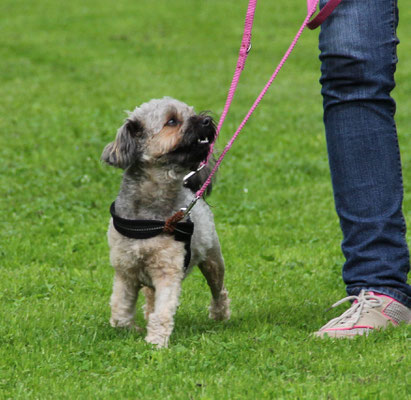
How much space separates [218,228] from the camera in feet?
26.6

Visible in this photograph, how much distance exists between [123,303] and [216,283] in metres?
0.84

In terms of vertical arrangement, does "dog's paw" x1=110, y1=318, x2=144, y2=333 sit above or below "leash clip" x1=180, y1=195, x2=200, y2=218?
below

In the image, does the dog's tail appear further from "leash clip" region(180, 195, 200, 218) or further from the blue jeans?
the blue jeans

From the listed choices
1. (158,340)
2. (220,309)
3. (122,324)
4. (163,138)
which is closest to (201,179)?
(163,138)

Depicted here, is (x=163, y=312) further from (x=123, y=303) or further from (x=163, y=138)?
(x=163, y=138)

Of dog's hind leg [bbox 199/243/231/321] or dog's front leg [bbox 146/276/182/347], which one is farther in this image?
dog's hind leg [bbox 199/243/231/321]

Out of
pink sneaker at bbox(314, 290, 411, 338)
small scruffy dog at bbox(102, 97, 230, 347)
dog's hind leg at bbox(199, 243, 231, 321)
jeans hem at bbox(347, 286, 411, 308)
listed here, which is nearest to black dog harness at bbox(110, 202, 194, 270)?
small scruffy dog at bbox(102, 97, 230, 347)

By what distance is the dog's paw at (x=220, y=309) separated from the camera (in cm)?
539

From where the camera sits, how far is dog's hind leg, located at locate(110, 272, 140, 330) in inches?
195

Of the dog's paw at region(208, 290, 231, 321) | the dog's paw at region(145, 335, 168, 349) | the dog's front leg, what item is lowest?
the dog's paw at region(208, 290, 231, 321)

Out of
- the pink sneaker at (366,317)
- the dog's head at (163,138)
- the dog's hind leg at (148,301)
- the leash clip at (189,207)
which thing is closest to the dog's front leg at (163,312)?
the leash clip at (189,207)

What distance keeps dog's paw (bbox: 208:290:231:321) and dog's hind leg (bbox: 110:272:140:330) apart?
0.66 metres

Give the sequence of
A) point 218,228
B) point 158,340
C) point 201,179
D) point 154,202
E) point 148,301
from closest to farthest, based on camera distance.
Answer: point 158,340, point 154,202, point 201,179, point 148,301, point 218,228

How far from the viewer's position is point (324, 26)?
483 cm
